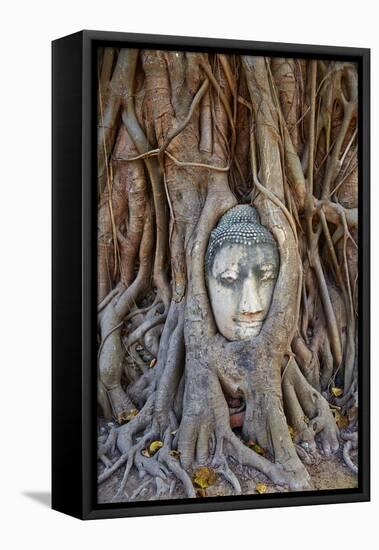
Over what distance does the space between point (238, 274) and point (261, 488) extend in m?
1.22

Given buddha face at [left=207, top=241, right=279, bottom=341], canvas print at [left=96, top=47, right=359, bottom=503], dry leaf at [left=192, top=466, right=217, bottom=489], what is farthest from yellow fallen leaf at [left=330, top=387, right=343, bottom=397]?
dry leaf at [left=192, top=466, right=217, bottom=489]

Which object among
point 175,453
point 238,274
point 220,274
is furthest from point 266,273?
point 175,453

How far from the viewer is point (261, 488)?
373 inches

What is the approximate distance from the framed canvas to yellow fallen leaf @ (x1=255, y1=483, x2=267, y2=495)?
0.4 inches

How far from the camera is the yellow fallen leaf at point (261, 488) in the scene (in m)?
9.46

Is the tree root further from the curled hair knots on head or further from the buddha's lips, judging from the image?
the curled hair knots on head

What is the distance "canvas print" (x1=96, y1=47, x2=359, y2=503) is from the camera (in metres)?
9.23

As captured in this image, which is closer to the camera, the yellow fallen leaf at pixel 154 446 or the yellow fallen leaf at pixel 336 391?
the yellow fallen leaf at pixel 154 446

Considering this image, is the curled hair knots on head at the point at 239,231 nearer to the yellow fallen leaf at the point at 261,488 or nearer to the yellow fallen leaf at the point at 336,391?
the yellow fallen leaf at the point at 336,391

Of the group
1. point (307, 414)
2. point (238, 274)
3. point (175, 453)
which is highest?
point (238, 274)

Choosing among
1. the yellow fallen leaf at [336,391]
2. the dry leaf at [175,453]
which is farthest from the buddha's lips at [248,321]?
the dry leaf at [175,453]

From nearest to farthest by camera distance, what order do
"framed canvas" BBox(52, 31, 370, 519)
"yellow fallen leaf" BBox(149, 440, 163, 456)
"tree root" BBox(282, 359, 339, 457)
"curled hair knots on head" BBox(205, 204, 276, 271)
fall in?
"framed canvas" BBox(52, 31, 370, 519)
"yellow fallen leaf" BBox(149, 440, 163, 456)
"curled hair knots on head" BBox(205, 204, 276, 271)
"tree root" BBox(282, 359, 339, 457)

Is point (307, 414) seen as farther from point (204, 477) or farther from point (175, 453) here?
point (175, 453)

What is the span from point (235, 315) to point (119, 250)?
77cm
